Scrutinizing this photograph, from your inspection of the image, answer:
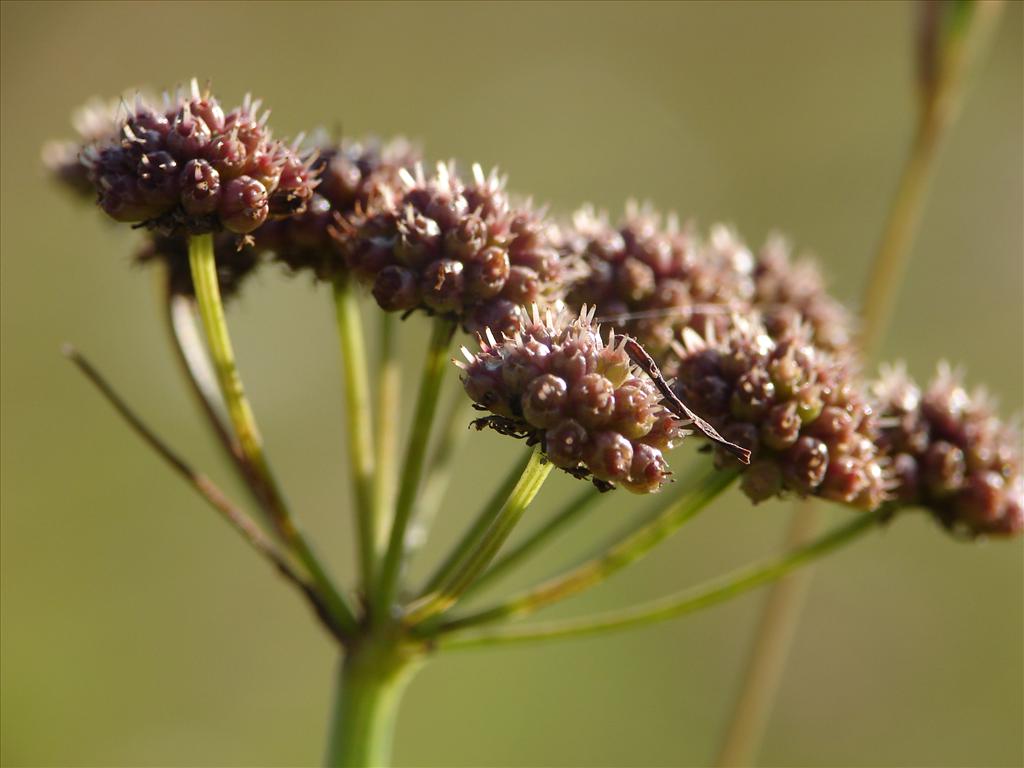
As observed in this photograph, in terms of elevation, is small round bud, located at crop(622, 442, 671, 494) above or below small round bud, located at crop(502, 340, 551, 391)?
below

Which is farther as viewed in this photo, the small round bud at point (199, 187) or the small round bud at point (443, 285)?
the small round bud at point (443, 285)

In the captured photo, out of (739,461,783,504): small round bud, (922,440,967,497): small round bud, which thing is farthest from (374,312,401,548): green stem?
(922,440,967,497): small round bud

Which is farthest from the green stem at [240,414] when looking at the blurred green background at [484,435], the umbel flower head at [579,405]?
the blurred green background at [484,435]

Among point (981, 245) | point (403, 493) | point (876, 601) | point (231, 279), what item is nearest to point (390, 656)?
point (403, 493)

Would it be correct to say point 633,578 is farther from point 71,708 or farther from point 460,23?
point 460,23

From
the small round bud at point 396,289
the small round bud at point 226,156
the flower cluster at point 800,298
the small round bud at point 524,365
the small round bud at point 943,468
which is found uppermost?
the flower cluster at point 800,298

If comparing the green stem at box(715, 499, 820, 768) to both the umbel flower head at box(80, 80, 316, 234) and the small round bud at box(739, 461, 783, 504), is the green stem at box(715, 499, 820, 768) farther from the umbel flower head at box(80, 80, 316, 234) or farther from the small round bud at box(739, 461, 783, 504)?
the umbel flower head at box(80, 80, 316, 234)

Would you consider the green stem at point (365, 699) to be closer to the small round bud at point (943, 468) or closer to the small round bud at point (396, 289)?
the small round bud at point (396, 289)
